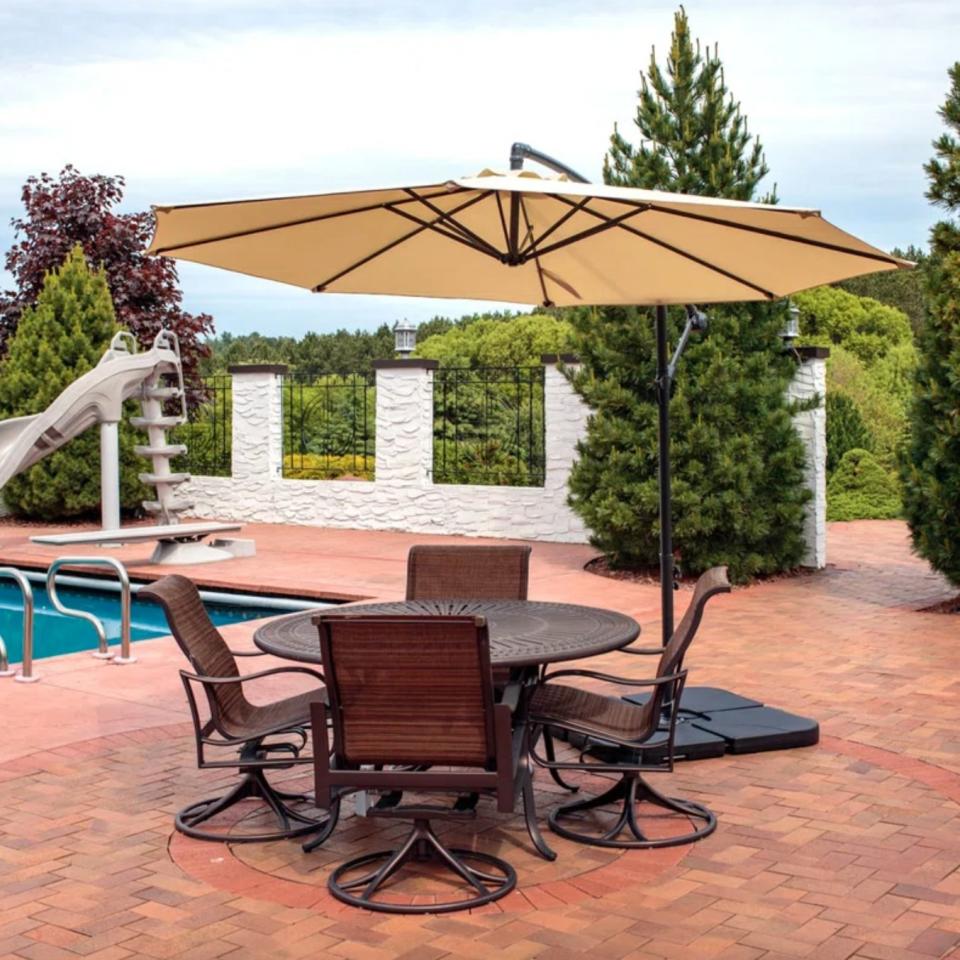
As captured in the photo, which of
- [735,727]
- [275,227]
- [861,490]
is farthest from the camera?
[861,490]

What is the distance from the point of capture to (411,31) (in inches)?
484

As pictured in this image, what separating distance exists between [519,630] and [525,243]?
189cm

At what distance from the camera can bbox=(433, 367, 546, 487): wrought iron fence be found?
15680 millimetres

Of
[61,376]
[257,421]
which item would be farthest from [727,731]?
[61,376]

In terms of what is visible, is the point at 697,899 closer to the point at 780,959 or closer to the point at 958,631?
the point at 780,959

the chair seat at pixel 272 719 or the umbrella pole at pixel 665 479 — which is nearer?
the chair seat at pixel 272 719

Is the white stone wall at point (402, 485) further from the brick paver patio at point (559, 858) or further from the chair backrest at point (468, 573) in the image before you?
the chair backrest at point (468, 573)

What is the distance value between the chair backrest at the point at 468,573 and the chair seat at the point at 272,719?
1.14m

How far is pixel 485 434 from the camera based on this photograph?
58.1 feet

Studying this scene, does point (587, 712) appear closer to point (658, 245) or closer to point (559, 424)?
point (658, 245)

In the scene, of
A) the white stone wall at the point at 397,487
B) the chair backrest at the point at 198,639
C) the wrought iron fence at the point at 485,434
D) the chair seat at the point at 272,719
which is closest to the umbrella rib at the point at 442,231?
the chair backrest at the point at 198,639

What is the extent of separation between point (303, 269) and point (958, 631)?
221 inches

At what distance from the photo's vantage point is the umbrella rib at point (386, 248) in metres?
5.20

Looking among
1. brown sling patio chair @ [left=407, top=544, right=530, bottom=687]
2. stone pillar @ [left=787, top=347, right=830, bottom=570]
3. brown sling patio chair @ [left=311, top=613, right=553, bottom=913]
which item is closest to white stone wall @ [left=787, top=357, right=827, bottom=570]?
stone pillar @ [left=787, top=347, right=830, bottom=570]
